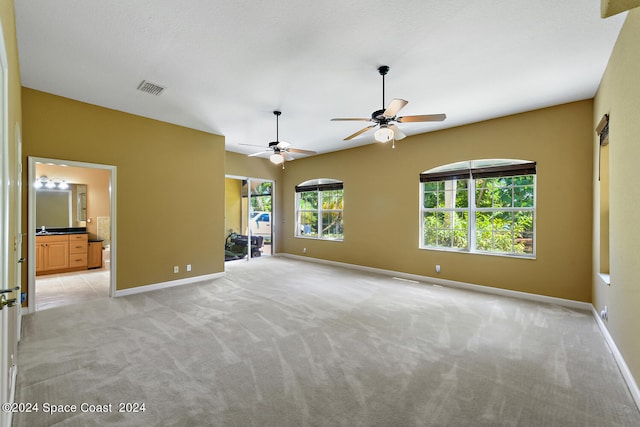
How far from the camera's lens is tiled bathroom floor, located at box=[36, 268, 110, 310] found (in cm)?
429

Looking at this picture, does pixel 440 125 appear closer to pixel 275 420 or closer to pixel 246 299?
pixel 246 299

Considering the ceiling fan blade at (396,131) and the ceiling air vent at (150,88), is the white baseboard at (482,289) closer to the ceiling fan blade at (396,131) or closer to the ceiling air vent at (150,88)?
the ceiling fan blade at (396,131)

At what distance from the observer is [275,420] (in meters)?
1.89

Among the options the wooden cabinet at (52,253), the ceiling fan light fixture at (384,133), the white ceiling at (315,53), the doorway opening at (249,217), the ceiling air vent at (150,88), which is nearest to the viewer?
the white ceiling at (315,53)

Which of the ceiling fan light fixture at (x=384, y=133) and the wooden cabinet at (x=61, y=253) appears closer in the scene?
the ceiling fan light fixture at (x=384, y=133)

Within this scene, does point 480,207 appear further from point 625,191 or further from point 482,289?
point 625,191

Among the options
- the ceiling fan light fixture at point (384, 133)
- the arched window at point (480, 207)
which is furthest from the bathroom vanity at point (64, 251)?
the arched window at point (480, 207)

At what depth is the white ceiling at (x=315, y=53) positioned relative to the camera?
2312 millimetres

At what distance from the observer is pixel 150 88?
3.71 m

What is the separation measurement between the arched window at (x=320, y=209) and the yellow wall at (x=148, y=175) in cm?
280

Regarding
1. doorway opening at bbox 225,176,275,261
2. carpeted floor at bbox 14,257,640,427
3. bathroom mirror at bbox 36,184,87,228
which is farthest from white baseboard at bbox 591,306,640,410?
bathroom mirror at bbox 36,184,87,228

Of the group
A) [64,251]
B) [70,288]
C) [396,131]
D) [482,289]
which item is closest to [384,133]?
[396,131]

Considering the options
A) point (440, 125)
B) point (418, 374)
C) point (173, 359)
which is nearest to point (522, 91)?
→ point (440, 125)

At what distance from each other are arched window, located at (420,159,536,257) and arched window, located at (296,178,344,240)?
91.4 inches
